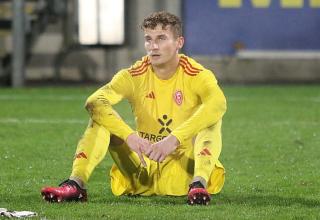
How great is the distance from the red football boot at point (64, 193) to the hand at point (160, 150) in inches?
22.2

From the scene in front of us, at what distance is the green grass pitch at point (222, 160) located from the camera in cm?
689

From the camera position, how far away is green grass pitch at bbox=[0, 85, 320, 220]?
6891 millimetres

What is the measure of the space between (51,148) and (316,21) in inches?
451

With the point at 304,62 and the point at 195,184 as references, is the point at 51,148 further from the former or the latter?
the point at 304,62

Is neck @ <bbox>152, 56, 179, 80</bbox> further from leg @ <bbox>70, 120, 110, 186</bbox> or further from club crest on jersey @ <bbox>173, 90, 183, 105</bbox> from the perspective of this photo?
leg @ <bbox>70, 120, 110, 186</bbox>

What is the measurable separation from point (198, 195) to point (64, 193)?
864 mm

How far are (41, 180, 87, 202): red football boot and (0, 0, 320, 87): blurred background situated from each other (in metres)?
13.9

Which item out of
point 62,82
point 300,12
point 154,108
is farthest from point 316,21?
point 154,108

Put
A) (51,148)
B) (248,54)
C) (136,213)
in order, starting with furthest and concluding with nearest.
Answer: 1. (248,54)
2. (51,148)
3. (136,213)

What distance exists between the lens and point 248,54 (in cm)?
2119

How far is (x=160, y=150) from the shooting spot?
6.87 metres

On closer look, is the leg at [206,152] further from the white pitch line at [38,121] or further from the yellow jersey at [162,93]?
the white pitch line at [38,121]

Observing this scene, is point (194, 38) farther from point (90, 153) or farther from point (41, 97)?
point (90, 153)

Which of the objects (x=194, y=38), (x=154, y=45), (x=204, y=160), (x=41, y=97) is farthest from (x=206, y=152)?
(x=194, y=38)
